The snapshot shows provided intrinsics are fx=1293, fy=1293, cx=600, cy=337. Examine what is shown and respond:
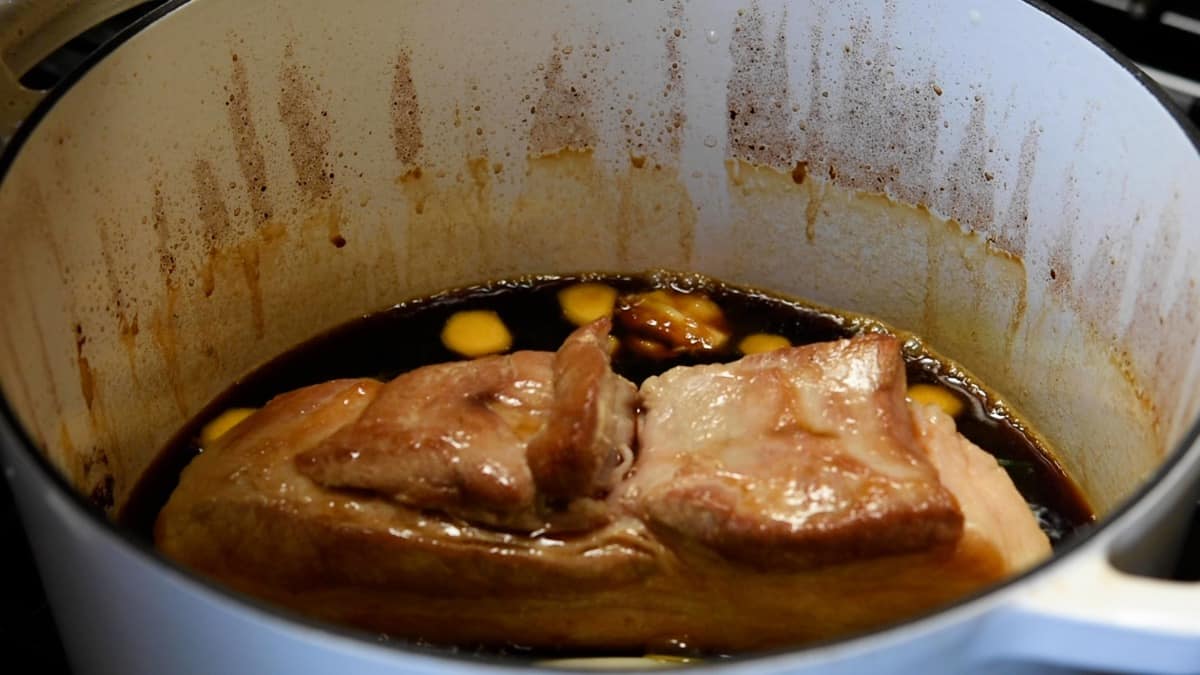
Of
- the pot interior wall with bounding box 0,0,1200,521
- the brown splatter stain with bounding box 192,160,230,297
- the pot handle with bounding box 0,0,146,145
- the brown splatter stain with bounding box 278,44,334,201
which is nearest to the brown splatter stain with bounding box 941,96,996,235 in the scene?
the pot interior wall with bounding box 0,0,1200,521

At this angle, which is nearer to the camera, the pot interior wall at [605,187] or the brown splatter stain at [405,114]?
the pot interior wall at [605,187]

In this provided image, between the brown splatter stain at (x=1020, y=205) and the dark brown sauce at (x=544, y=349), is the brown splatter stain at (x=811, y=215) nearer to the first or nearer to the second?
the dark brown sauce at (x=544, y=349)

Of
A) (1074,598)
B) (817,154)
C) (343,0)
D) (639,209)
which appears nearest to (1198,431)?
(1074,598)

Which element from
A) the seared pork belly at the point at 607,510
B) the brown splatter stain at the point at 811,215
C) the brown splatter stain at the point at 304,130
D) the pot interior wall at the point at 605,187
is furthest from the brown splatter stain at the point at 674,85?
the seared pork belly at the point at 607,510

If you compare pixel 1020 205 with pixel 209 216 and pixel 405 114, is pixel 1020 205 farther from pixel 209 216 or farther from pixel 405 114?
pixel 209 216

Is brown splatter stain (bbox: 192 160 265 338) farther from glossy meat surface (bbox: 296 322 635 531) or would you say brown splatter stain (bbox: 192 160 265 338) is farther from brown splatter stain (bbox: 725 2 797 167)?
brown splatter stain (bbox: 725 2 797 167)

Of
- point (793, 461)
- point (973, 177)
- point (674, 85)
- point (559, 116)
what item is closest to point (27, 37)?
point (559, 116)
